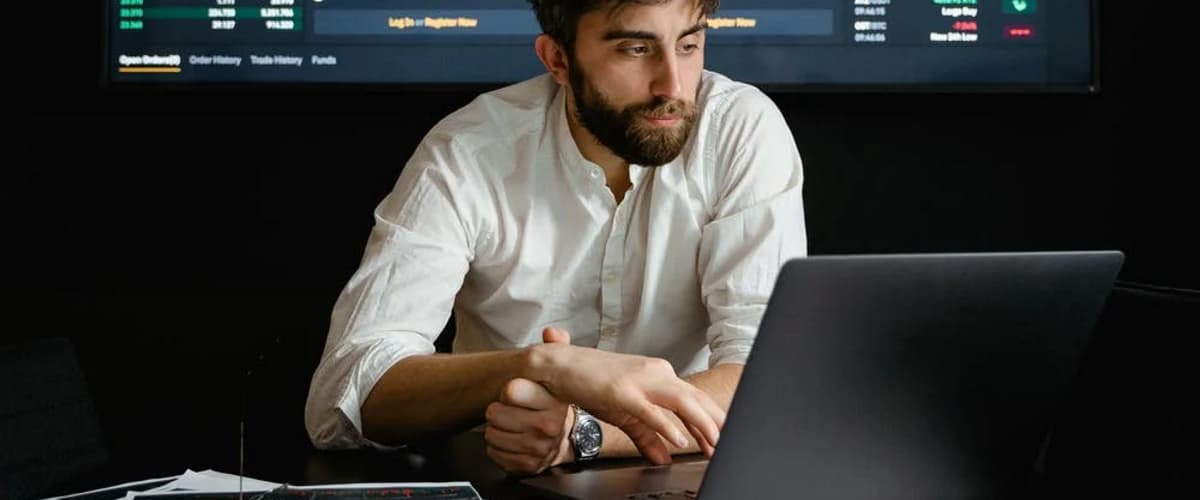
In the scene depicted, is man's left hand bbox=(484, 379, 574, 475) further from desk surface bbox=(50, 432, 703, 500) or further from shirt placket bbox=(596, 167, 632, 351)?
shirt placket bbox=(596, 167, 632, 351)

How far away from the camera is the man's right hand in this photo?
129 centimetres

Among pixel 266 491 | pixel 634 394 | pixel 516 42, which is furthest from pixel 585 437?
pixel 516 42

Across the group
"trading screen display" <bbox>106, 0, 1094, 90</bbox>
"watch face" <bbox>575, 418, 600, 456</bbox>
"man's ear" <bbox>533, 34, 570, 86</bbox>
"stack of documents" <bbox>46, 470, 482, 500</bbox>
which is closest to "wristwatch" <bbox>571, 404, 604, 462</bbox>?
"watch face" <bbox>575, 418, 600, 456</bbox>

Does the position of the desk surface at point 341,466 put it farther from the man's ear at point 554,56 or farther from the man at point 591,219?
the man's ear at point 554,56

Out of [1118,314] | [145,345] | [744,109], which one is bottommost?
[145,345]

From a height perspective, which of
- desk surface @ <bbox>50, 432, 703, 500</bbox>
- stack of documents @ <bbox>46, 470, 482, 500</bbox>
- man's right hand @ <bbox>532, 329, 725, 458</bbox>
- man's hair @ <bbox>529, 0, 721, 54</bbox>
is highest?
man's hair @ <bbox>529, 0, 721, 54</bbox>

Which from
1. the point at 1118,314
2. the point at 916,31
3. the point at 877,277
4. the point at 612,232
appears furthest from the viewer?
the point at 916,31

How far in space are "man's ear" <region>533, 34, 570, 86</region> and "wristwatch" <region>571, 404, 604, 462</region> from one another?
778 mm

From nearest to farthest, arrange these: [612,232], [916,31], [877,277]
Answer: [877,277]
[612,232]
[916,31]

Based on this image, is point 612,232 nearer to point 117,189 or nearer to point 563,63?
point 563,63

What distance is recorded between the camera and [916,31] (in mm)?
2857

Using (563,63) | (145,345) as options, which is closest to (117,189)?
(145,345)

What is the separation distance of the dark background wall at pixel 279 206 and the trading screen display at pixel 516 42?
12 cm

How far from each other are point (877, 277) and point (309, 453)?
2.66 feet
